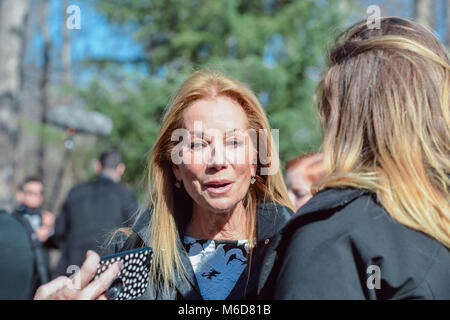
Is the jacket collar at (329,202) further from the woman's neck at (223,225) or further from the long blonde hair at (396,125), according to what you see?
the woman's neck at (223,225)

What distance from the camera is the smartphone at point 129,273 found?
1567mm

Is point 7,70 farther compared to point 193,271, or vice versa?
point 7,70

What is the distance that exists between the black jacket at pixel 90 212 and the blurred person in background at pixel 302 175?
8.65 ft

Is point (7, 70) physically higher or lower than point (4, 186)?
higher

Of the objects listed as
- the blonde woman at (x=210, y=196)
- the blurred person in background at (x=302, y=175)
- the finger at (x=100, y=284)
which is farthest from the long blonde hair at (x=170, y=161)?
the blurred person in background at (x=302, y=175)

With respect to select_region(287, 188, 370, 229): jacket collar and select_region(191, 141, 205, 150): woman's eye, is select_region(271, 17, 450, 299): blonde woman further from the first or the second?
select_region(191, 141, 205, 150): woman's eye

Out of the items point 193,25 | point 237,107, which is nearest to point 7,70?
point 193,25

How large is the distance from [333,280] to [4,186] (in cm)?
603

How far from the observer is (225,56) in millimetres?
7824

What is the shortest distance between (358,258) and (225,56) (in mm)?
6873

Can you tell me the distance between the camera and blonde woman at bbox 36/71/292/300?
2002mm

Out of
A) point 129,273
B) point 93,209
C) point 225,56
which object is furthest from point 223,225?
point 225,56

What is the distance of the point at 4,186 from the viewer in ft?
21.1
